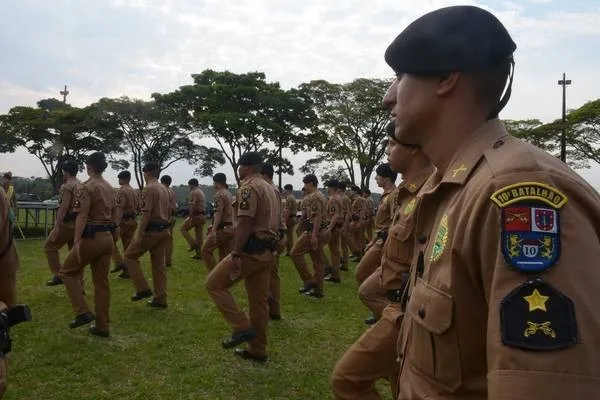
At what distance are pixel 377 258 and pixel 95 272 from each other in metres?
3.71

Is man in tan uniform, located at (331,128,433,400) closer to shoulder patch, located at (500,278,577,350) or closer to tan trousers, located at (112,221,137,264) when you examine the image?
shoulder patch, located at (500,278,577,350)

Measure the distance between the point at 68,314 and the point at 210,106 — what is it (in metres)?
27.7

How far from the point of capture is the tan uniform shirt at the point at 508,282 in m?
1.00

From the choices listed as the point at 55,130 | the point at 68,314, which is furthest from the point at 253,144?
the point at 68,314

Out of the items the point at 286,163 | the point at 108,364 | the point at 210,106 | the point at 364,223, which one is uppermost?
the point at 210,106

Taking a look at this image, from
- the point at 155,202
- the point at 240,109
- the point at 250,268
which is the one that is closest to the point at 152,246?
the point at 155,202

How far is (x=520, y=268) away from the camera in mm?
1060

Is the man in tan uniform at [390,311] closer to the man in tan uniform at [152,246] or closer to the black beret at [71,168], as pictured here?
the man in tan uniform at [152,246]

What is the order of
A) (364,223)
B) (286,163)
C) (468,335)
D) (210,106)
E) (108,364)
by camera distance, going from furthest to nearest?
(286,163)
(210,106)
(364,223)
(108,364)
(468,335)

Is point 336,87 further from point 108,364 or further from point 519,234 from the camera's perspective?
point 519,234

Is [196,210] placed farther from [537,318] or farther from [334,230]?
[537,318]

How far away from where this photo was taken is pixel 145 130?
1385 inches

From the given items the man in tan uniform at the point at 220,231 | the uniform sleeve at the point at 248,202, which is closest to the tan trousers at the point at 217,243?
the man in tan uniform at the point at 220,231

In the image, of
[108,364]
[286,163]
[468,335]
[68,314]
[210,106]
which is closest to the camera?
[468,335]
